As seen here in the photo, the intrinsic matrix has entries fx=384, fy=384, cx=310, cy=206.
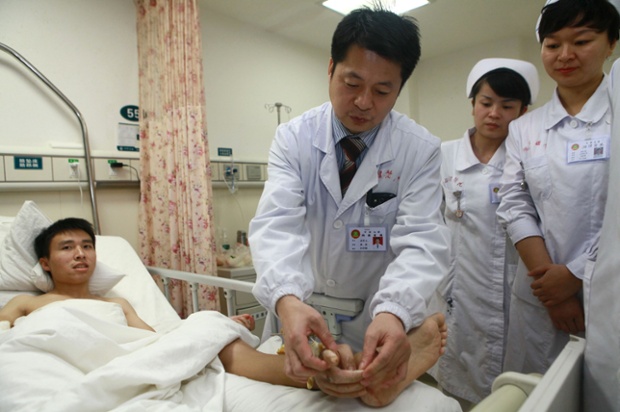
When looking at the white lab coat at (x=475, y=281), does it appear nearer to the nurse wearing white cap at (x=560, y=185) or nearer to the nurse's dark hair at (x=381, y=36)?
the nurse wearing white cap at (x=560, y=185)

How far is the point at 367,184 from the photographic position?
3.87 ft

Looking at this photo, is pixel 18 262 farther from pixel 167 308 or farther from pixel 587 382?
pixel 587 382

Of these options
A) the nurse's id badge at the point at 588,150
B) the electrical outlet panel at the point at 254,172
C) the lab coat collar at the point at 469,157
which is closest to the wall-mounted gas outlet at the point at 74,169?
the electrical outlet panel at the point at 254,172

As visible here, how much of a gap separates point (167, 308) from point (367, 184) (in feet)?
4.27

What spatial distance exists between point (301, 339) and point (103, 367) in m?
0.55

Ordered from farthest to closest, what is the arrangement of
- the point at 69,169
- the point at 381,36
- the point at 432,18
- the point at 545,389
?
1. the point at 432,18
2. the point at 69,169
3. the point at 381,36
4. the point at 545,389

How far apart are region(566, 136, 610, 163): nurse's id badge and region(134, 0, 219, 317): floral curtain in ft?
5.86

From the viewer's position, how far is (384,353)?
782mm

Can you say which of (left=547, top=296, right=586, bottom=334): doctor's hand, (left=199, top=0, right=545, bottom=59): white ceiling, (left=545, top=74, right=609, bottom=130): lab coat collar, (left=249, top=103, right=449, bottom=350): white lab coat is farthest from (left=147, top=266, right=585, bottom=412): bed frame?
(left=199, top=0, right=545, bottom=59): white ceiling

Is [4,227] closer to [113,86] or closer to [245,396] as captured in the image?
[113,86]

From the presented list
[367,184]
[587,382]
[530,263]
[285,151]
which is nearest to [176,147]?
[285,151]

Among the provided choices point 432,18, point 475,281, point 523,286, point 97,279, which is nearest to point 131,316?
point 97,279

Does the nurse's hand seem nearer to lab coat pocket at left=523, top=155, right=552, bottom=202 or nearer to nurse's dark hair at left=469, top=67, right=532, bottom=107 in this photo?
lab coat pocket at left=523, top=155, right=552, bottom=202

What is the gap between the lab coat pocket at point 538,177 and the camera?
1.31 meters
